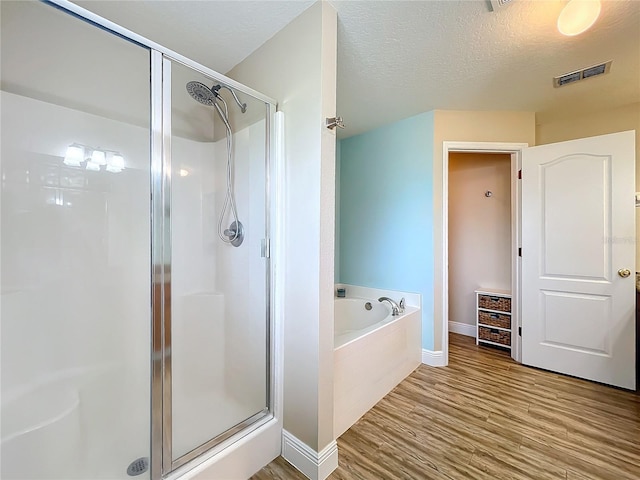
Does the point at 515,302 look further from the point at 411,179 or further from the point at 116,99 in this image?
the point at 116,99

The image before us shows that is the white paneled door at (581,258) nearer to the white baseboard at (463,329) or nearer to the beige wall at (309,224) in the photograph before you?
the white baseboard at (463,329)

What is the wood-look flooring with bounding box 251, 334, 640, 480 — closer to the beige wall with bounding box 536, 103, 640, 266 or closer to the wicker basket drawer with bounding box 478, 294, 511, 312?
the wicker basket drawer with bounding box 478, 294, 511, 312

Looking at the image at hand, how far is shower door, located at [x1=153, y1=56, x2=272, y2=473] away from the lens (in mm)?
1305

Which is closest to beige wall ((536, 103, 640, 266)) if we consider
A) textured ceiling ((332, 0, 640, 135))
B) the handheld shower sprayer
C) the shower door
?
textured ceiling ((332, 0, 640, 135))

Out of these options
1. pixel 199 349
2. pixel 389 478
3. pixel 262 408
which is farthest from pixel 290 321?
pixel 389 478

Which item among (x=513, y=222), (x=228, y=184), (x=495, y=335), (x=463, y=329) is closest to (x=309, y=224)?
(x=228, y=184)

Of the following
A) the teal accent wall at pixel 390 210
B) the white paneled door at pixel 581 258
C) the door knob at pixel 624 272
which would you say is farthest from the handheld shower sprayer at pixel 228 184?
the door knob at pixel 624 272

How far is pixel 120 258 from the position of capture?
5.55 feet

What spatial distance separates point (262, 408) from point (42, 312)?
127cm

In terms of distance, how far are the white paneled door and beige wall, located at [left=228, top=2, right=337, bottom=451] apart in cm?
218

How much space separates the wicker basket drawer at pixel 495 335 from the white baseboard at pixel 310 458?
236cm

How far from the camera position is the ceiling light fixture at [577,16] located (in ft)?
4.58

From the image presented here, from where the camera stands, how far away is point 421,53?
1800 millimetres

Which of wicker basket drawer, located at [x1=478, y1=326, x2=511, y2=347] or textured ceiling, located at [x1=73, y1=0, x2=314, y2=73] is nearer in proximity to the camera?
textured ceiling, located at [x1=73, y1=0, x2=314, y2=73]
